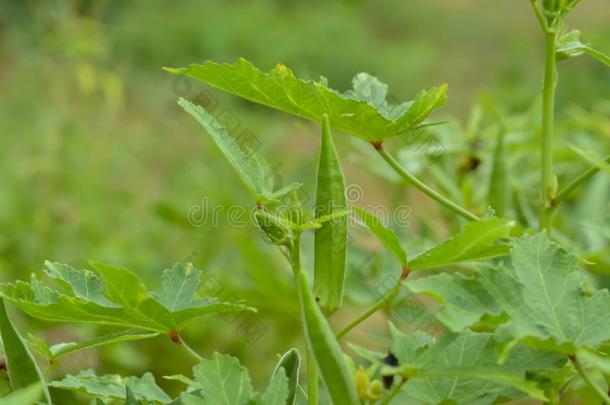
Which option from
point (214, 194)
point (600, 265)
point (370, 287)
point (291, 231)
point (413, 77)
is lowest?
point (413, 77)

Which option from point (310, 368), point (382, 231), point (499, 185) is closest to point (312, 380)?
point (310, 368)

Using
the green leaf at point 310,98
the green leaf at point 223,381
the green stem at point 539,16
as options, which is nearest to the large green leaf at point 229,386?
the green leaf at point 223,381

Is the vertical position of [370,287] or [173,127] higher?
[370,287]

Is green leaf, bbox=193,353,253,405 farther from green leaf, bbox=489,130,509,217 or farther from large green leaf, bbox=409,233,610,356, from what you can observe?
green leaf, bbox=489,130,509,217

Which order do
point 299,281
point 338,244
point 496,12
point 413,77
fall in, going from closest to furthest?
1. point 299,281
2. point 338,244
3. point 413,77
4. point 496,12

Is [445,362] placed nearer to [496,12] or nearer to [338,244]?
[338,244]

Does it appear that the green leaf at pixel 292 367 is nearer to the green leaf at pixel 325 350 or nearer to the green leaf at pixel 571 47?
the green leaf at pixel 325 350

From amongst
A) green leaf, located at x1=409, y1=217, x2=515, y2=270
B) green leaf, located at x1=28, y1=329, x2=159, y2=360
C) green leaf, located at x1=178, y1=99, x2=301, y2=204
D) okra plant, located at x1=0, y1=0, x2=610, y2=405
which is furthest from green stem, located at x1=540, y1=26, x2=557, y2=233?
green leaf, located at x1=28, y1=329, x2=159, y2=360

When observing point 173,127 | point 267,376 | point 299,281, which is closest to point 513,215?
point 299,281

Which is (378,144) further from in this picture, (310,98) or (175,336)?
(175,336)
